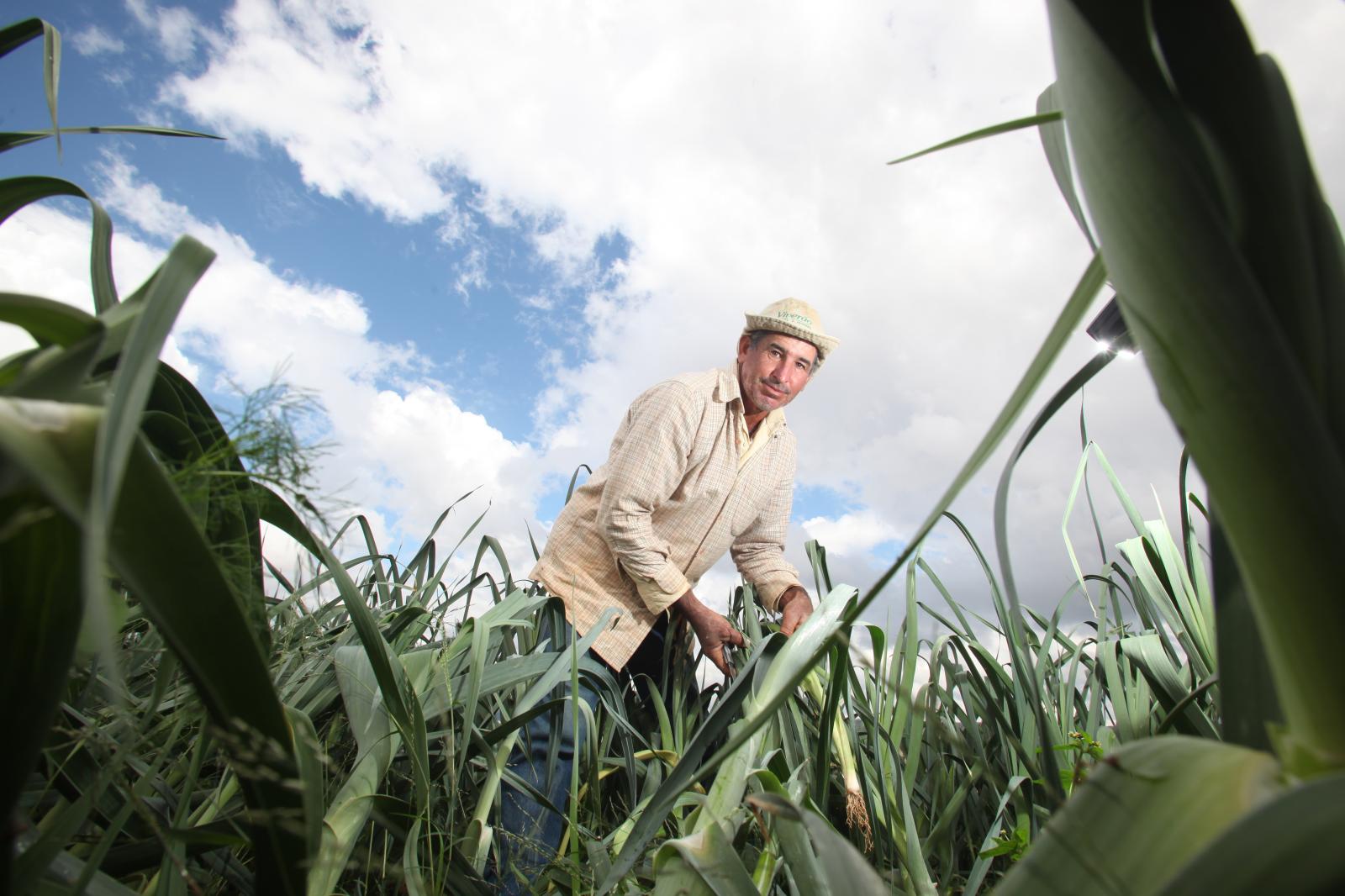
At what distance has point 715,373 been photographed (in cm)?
226

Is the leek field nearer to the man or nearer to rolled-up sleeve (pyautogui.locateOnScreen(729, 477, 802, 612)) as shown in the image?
the man

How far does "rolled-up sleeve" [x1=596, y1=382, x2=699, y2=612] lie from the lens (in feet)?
6.57

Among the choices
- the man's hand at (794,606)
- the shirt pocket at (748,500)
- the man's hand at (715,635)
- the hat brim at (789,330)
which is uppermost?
the hat brim at (789,330)

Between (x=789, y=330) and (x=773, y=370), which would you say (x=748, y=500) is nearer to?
(x=773, y=370)

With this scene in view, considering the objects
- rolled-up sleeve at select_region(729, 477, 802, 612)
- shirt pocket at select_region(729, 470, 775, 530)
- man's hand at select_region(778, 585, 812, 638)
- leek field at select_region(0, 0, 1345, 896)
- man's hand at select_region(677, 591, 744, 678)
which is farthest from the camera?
rolled-up sleeve at select_region(729, 477, 802, 612)

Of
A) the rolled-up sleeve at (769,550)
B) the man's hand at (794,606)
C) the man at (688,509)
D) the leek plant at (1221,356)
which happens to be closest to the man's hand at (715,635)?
the man at (688,509)

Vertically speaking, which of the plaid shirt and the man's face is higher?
the man's face

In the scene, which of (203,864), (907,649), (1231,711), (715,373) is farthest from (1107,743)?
(715,373)

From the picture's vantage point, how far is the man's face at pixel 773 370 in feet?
7.79

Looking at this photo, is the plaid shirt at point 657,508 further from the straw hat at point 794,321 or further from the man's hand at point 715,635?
the straw hat at point 794,321

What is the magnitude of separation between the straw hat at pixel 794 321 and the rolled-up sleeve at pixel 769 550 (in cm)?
54

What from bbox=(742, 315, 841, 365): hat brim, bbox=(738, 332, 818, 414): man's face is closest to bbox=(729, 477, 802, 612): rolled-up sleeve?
bbox=(738, 332, 818, 414): man's face

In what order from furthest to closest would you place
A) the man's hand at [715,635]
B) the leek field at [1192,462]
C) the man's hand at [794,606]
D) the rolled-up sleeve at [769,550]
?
1. the rolled-up sleeve at [769,550]
2. the man's hand at [794,606]
3. the man's hand at [715,635]
4. the leek field at [1192,462]

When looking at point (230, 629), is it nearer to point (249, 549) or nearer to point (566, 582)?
point (249, 549)
